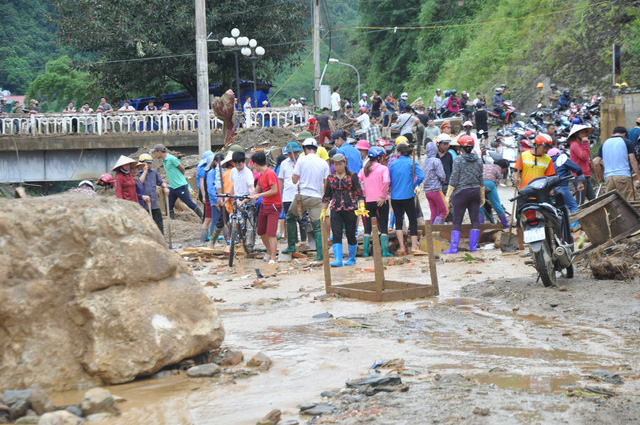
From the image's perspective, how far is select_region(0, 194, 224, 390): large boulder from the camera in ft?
18.6

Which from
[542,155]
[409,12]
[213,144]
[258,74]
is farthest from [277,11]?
[542,155]

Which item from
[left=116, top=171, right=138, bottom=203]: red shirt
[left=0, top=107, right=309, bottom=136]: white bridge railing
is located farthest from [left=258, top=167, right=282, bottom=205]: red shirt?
[left=0, top=107, right=309, bottom=136]: white bridge railing

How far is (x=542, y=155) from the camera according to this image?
38.7ft

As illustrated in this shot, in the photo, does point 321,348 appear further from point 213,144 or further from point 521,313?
point 213,144

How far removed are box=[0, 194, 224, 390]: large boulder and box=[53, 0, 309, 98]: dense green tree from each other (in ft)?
102

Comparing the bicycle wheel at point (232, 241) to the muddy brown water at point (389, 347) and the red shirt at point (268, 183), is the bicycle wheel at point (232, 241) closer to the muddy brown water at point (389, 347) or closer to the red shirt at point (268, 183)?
the red shirt at point (268, 183)

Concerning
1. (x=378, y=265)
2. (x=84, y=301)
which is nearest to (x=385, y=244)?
(x=378, y=265)

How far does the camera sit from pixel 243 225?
45.1 ft

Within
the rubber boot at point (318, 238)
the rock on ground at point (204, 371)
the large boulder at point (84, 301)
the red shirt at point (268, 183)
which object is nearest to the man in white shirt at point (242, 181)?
the red shirt at point (268, 183)

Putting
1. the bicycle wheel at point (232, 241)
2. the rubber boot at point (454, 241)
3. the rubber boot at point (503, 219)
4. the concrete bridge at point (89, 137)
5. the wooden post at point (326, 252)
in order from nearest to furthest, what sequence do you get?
the wooden post at point (326, 252) < the rubber boot at point (454, 241) < the bicycle wheel at point (232, 241) < the rubber boot at point (503, 219) < the concrete bridge at point (89, 137)

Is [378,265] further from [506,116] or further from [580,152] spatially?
[506,116]

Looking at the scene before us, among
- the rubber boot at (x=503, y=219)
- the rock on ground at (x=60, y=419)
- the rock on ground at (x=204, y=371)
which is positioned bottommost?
the rock on ground at (x=60, y=419)

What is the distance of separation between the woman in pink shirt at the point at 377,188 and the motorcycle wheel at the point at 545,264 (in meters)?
3.90

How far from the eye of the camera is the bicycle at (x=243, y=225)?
1334 centimetres
